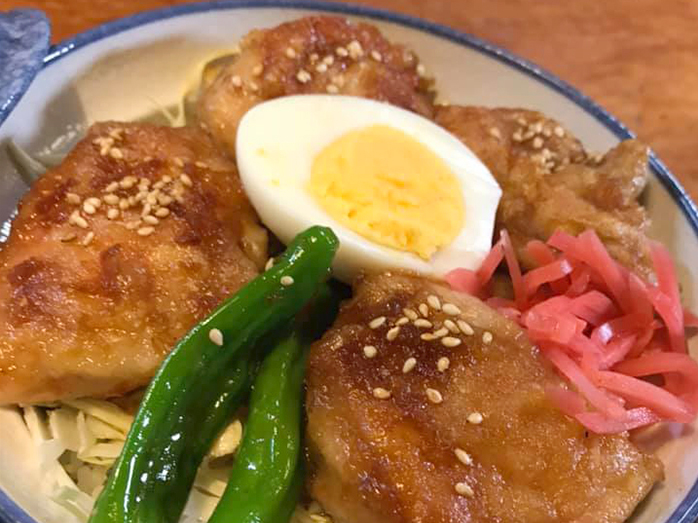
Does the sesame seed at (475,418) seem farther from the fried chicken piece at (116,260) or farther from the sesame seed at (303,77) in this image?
the sesame seed at (303,77)

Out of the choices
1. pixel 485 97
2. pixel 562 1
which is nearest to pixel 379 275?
pixel 485 97

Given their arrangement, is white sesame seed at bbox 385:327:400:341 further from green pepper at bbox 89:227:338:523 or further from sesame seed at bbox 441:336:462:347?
green pepper at bbox 89:227:338:523

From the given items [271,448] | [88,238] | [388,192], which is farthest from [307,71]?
[271,448]

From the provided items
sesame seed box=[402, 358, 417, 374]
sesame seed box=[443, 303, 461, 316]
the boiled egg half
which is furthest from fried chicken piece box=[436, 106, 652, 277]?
sesame seed box=[402, 358, 417, 374]

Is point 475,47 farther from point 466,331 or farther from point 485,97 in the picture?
point 466,331

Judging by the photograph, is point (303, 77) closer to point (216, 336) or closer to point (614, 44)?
point (216, 336)
